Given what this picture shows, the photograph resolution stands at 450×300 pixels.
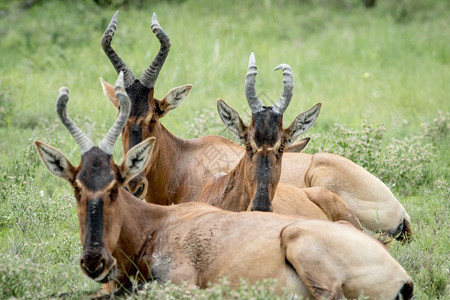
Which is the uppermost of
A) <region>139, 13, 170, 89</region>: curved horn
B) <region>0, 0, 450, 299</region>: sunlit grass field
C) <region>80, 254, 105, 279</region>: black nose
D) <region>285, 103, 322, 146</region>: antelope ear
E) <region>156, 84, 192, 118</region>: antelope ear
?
<region>139, 13, 170, 89</region>: curved horn

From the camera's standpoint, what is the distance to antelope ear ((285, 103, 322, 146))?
9.63 metres

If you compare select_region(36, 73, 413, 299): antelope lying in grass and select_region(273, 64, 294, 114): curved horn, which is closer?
select_region(36, 73, 413, 299): antelope lying in grass

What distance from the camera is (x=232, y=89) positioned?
55.0ft

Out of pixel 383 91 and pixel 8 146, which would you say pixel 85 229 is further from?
pixel 383 91

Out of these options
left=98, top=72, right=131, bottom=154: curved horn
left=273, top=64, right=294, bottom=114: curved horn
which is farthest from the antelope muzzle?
left=273, top=64, right=294, bottom=114: curved horn

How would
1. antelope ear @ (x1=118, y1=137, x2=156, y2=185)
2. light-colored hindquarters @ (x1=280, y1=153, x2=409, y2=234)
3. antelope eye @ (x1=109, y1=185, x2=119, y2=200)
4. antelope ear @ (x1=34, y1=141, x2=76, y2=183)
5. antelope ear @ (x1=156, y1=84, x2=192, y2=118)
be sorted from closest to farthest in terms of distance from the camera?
antelope eye @ (x1=109, y1=185, x2=119, y2=200), antelope ear @ (x1=34, y1=141, x2=76, y2=183), antelope ear @ (x1=118, y1=137, x2=156, y2=185), light-colored hindquarters @ (x1=280, y1=153, x2=409, y2=234), antelope ear @ (x1=156, y1=84, x2=192, y2=118)

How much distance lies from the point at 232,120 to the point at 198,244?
2.55 m

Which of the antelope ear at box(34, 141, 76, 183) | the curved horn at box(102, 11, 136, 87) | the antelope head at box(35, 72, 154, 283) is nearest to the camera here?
the antelope head at box(35, 72, 154, 283)

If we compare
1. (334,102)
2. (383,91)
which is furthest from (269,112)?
(383,91)

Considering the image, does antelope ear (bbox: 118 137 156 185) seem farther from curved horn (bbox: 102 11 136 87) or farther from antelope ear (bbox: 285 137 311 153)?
antelope ear (bbox: 285 137 311 153)

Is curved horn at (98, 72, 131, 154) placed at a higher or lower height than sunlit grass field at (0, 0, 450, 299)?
higher

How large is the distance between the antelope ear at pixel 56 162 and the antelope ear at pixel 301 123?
300 cm

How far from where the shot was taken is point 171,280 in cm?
735

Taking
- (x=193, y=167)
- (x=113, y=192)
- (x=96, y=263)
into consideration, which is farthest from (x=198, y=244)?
(x=193, y=167)
